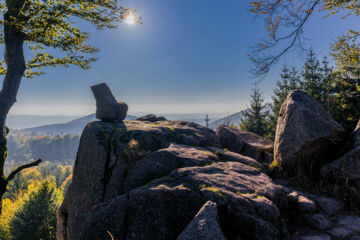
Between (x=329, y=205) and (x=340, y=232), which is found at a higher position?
(x=329, y=205)

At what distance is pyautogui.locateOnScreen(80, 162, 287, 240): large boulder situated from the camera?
362cm

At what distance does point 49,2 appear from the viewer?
30.9 ft

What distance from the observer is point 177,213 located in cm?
386

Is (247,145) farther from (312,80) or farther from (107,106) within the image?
(312,80)

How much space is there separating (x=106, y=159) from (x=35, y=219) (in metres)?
23.3

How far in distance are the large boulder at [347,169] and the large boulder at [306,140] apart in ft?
2.13

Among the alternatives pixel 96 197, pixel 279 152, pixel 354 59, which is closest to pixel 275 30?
pixel 279 152

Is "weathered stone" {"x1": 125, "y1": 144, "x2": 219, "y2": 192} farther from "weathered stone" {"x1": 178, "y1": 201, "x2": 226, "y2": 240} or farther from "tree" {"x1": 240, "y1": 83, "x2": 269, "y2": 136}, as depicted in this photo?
"tree" {"x1": 240, "y1": 83, "x2": 269, "y2": 136}

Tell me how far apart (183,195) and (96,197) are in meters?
4.71

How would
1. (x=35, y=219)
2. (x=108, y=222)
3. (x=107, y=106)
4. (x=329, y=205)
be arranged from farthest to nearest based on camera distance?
(x=35, y=219) < (x=107, y=106) < (x=329, y=205) < (x=108, y=222)

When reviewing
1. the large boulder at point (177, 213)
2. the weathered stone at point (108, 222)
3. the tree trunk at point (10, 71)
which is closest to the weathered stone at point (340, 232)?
the large boulder at point (177, 213)

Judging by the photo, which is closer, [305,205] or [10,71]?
[305,205]

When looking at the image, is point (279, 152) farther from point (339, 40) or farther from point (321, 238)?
point (339, 40)

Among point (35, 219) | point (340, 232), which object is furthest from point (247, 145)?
point (35, 219)
